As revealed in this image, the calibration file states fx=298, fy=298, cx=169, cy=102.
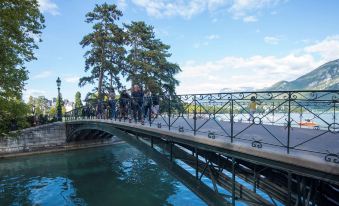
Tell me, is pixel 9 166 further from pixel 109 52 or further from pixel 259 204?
pixel 259 204

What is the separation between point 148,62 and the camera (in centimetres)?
3700

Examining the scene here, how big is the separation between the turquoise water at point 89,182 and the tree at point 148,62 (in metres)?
11.6

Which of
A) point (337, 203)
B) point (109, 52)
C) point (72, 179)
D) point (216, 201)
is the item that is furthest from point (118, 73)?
point (337, 203)

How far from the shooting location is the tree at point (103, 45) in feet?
112

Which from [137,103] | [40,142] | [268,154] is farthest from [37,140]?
[268,154]

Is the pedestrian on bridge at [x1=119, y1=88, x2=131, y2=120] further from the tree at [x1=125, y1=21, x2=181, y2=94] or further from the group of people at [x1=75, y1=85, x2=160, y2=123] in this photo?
the tree at [x1=125, y1=21, x2=181, y2=94]

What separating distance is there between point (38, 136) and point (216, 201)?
22.1 m

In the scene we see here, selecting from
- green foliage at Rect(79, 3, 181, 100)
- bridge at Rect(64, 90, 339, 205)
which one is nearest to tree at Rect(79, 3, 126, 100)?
green foliage at Rect(79, 3, 181, 100)

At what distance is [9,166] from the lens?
21812 millimetres

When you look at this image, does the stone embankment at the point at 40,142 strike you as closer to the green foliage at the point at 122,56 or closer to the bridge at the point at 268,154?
the green foliage at the point at 122,56

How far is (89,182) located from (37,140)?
11.5 metres

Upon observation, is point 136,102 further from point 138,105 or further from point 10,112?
point 10,112

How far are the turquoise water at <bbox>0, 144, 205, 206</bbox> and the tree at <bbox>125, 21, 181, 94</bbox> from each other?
11622 mm

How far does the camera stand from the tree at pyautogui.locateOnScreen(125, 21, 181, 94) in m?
34.8
